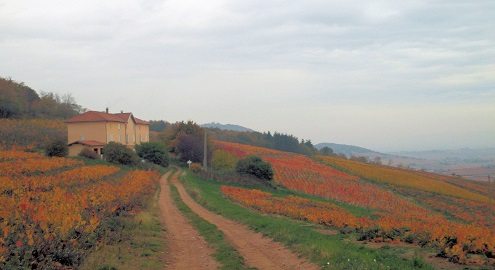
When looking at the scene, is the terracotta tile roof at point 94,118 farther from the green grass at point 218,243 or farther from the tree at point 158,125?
the tree at point 158,125

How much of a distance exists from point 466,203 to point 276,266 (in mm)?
50436

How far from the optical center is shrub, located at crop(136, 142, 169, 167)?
64.2 m

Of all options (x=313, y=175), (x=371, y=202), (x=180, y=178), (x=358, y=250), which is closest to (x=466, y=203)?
(x=371, y=202)

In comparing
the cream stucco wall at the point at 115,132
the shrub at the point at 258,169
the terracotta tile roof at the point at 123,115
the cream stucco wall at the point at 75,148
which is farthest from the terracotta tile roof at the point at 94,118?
the shrub at the point at 258,169

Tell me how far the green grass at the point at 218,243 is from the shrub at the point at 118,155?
90.7ft

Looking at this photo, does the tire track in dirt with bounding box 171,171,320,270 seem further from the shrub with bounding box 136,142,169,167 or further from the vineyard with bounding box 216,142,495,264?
the shrub with bounding box 136,142,169,167

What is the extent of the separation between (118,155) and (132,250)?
40.8 metres

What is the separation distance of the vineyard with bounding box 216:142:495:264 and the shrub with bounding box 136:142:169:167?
14.1 metres

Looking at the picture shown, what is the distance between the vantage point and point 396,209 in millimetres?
46938

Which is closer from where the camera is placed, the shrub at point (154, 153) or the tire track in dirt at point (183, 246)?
the tire track in dirt at point (183, 246)

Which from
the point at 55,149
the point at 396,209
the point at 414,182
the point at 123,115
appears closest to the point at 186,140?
the point at 123,115

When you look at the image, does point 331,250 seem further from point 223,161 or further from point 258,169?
point 223,161

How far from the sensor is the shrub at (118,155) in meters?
53.4

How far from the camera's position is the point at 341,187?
199 feet
